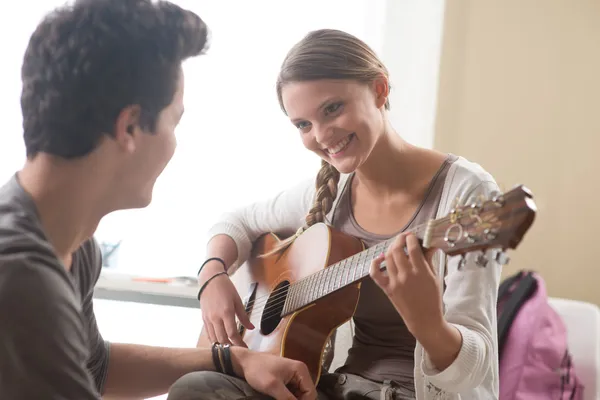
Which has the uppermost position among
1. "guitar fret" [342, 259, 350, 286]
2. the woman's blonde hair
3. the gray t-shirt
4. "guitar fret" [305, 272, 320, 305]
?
the woman's blonde hair

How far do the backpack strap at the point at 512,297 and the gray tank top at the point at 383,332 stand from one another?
519 mm

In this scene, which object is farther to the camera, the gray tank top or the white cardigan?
the gray tank top

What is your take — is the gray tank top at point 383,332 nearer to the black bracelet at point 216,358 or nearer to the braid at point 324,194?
the braid at point 324,194

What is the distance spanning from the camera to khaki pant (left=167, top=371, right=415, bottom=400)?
1.13m

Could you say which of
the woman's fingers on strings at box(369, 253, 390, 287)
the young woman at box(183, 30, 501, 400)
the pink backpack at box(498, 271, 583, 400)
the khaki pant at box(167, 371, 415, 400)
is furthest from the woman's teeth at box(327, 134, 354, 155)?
the pink backpack at box(498, 271, 583, 400)

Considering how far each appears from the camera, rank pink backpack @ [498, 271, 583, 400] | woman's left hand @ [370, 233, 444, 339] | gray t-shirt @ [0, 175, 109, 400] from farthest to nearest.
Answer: pink backpack @ [498, 271, 583, 400] → woman's left hand @ [370, 233, 444, 339] → gray t-shirt @ [0, 175, 109, 400]

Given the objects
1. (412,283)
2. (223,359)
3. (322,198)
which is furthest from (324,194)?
(412,283)

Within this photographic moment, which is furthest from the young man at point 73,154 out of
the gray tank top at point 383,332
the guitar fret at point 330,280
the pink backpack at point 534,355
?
the pink backpack at point 534,355

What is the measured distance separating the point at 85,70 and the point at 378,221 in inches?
27.0

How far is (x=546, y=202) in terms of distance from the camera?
2.06 metres

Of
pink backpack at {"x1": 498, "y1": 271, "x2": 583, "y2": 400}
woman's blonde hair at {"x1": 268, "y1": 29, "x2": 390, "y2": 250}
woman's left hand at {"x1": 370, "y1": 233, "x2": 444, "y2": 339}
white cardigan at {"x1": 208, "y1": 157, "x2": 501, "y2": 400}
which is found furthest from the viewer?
pink backpack at {"x1": 498, "y1": 271, "x2": 583, "y2": 400}

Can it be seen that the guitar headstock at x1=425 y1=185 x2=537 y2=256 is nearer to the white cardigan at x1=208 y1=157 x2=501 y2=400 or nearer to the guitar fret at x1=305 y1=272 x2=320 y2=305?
the white cardigan at x1=208 y1=157 x2=501 y2=400

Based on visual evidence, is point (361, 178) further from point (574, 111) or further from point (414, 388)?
point (574, 111)

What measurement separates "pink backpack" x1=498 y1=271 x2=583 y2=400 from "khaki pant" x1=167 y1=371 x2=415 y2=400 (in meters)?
0.54
